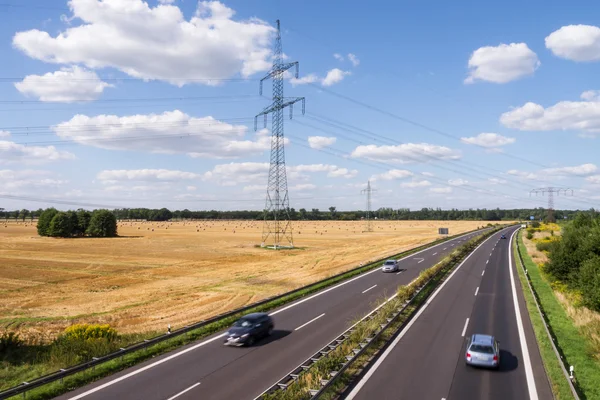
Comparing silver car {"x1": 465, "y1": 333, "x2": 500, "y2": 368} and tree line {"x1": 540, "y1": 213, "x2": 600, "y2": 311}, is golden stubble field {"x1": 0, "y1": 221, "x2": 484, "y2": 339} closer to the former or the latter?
silver car {"x1": 465, "y1": 333, "x2": 500, "y2": 368}

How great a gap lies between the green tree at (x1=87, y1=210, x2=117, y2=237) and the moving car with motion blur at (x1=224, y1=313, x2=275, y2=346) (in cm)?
11531

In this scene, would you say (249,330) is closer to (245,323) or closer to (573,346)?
(245,323)

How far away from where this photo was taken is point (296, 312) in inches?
1209

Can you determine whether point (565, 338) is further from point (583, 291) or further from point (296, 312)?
point (296, 312)

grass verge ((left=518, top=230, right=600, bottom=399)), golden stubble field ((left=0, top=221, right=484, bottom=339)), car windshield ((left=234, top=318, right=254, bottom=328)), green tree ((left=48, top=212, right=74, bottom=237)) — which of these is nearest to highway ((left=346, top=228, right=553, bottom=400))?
grass verge ((left=518, top=230, right=600, bottom=399))

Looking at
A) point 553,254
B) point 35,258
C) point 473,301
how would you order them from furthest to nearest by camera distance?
point 35,258 → point 553,254 → point 473,301

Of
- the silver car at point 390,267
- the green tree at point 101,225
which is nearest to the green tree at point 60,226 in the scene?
the green tree at point 101,225

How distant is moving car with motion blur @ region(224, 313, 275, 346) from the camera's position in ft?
75.3

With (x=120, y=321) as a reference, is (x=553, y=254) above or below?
above

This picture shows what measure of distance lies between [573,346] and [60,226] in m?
128

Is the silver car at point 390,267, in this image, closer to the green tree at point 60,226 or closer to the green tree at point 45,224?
the green tree at point 60,226

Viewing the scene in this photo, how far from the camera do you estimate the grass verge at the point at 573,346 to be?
684 inches

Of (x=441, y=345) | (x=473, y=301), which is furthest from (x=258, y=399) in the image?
(x=473, y=301)

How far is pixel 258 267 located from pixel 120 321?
30453 millimetres
